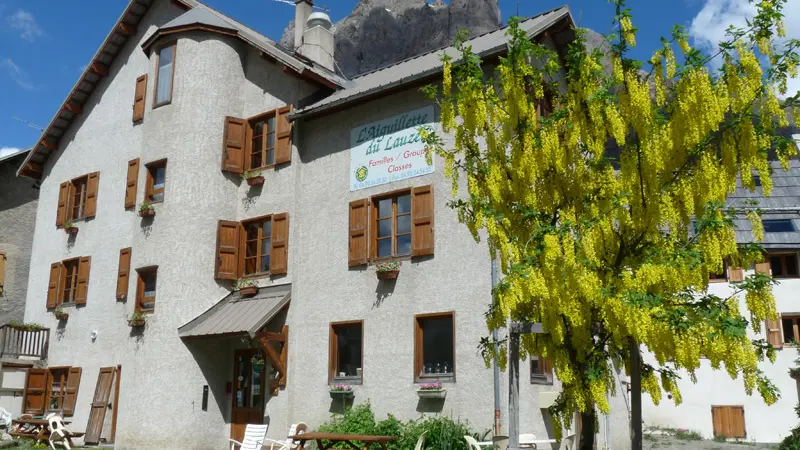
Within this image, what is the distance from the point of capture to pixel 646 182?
771 cm

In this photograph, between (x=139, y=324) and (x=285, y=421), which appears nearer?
(x=285, y=421)

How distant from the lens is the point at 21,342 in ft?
70.8

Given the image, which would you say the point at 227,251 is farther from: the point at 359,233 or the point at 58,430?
the point at 58,430

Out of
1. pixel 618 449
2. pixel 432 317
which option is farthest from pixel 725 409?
pixel 432 317

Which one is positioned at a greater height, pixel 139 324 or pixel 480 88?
pixel 480 88

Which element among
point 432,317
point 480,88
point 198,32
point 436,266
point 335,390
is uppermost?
point 198,32

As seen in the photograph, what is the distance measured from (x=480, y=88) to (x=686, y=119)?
2165mm

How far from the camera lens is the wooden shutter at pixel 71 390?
802 inches

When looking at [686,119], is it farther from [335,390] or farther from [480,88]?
[335,390]

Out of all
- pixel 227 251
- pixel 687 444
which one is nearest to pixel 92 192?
pixel 227 251

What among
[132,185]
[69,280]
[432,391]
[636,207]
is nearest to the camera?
[636,207]

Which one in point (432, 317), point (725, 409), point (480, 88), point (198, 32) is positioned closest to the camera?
point (480, 88)

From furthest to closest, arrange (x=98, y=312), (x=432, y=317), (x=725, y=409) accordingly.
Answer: (x=725, y=409)
(x=98, y=312)
(x=432, y=317)

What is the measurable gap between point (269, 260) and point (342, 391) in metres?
3.83
